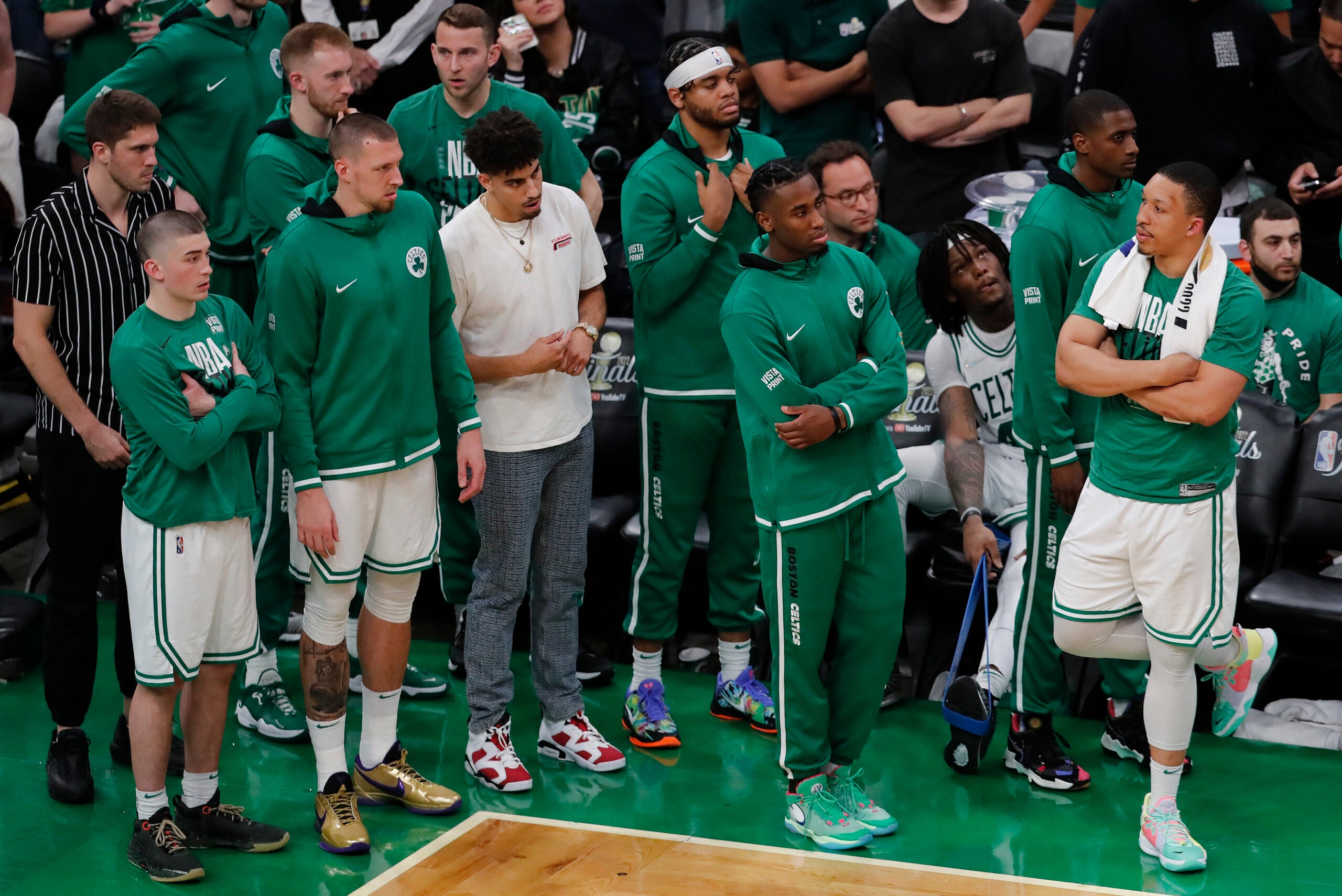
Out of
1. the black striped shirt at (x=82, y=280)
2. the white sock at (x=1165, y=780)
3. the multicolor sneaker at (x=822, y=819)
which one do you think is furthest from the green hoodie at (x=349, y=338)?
the white sock at (x=1165, y=780)

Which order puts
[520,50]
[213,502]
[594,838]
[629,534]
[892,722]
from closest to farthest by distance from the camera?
[213,502]
[594,838]
[892,722]
[629,534]
[520,50]

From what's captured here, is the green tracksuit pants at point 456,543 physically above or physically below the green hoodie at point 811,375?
below

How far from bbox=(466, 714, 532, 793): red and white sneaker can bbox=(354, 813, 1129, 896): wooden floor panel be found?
312 mm

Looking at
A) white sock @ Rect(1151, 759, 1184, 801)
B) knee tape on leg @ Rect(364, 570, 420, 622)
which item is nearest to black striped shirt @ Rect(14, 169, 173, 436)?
knee tape on leg @ Rect(364, 570, 420, 622)

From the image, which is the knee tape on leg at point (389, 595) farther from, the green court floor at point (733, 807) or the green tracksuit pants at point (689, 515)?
the green tracksuit pants at point (689, 515)

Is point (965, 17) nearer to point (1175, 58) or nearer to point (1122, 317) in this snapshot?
point (1175, 58)

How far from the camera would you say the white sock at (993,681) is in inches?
187

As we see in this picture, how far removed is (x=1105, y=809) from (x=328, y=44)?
133 inches

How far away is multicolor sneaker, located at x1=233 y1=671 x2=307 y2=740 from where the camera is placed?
507cm

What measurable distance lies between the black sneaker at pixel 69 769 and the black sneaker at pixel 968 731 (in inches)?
105

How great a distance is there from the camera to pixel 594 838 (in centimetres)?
432

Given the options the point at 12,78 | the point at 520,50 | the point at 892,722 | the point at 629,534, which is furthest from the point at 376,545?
the point at 12,78

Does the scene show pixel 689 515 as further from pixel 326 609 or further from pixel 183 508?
pixel 183 508

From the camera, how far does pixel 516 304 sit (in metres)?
4.60
